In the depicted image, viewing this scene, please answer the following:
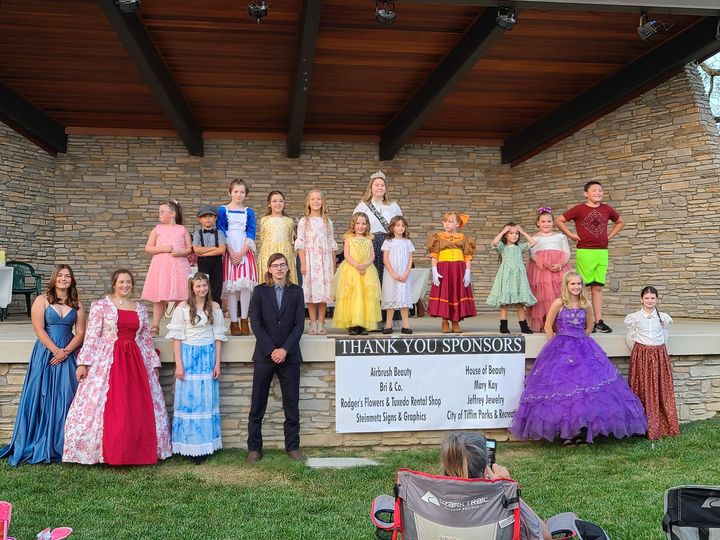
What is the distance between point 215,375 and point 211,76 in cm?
517

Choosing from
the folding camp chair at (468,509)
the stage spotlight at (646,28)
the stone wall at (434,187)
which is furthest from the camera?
the stone wall at (434,187)

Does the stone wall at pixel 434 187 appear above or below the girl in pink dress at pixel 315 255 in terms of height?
above

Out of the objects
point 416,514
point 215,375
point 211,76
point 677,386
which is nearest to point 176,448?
point 215,375

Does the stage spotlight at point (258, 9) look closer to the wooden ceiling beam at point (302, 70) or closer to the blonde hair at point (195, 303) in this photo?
the wooden ceiling beam at point (302, 70)

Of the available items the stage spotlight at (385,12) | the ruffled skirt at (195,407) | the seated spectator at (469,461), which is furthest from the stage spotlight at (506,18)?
the seated spectator at (469,461)

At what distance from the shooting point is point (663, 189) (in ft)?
31.3

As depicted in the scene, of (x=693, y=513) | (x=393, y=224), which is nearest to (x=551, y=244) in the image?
(x=393, y=224)

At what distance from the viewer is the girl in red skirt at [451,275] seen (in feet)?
21.4

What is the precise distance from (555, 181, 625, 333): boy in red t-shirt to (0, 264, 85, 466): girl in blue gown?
4.74 meters

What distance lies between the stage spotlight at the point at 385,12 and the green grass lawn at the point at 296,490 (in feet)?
13.9

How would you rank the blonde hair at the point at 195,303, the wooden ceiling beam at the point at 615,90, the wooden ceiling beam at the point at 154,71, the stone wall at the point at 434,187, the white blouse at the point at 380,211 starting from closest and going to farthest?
the blonde hair at the point at 195,303
the white blouse at the point at 380,211
the wooden ceiling beam at the point at 154,71
the wooden ceiling beam at the point at 615,90
the stone wall at the point at 434,187

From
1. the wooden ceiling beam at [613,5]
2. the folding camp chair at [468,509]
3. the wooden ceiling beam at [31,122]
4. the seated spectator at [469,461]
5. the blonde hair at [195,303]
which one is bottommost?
the folding camp chair at [468,509]

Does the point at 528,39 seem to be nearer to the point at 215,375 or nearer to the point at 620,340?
the point at 620,340

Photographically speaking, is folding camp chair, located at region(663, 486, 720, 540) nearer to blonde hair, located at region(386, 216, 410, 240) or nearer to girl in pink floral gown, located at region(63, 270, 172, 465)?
girl in pink floral gown, located at region(63, 270, 172, 465)
